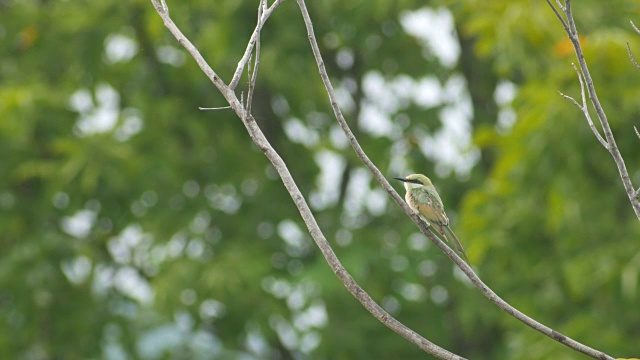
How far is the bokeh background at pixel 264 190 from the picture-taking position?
7.77 meters

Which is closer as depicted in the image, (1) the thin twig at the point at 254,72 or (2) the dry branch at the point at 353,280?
(2) the dry branch at the point at 353,280

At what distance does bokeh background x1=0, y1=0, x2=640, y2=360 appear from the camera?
7.77 m

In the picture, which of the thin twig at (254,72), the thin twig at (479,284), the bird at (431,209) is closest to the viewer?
the thin twig at (479,284)

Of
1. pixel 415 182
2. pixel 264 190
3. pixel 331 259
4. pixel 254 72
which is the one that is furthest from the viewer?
pixel 264 190

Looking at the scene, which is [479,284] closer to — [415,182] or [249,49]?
[415,182]

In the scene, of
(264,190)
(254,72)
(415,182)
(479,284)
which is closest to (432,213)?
(415,182)

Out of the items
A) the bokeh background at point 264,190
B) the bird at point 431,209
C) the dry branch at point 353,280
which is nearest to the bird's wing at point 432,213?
the bird at point 431,209

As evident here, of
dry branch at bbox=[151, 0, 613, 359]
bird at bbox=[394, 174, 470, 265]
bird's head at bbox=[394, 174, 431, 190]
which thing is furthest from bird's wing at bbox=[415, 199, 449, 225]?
dry branch at bbox=[151, 0, 613, 359]

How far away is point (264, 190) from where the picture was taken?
9.87m

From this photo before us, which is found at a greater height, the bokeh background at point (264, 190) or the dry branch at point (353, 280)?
the dry branch at point (353, 280)

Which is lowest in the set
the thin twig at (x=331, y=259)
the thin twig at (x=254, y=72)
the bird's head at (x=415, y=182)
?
the bird's head at (x=415, y=182)

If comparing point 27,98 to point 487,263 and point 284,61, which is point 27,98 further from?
point 487,263

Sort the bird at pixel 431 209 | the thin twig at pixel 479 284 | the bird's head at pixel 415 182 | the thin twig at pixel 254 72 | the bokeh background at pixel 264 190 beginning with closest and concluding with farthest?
the thin twig at pixel 479 284
the thin twig at pixel 254 72
the bird at pixel 431 209
the bird's head at pixel 415 182
the bokeh background at pixel 264 190

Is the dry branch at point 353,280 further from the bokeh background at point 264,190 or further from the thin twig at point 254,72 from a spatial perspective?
the bokeh background at point 264,190
